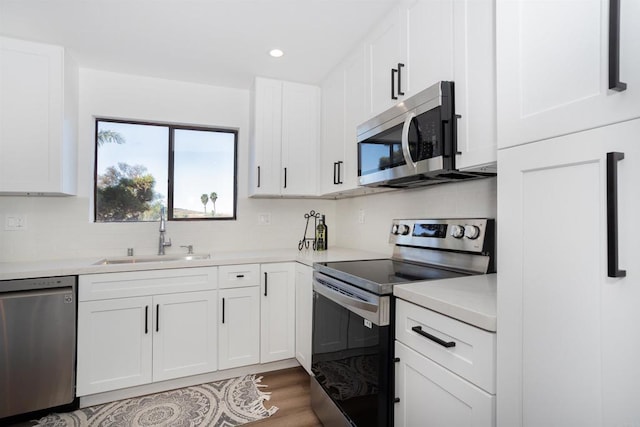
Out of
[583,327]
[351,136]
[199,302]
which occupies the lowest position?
[199,302]

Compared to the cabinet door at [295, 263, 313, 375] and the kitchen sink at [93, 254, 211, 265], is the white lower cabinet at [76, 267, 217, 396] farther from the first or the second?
the cabinet door at [295, 263, 313, 375]

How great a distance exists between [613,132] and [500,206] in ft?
1.02

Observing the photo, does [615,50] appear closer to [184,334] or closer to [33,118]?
[184,334]

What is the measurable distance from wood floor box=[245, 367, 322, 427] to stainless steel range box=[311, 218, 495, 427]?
0.30 feet

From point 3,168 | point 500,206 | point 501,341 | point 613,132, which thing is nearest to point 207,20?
point 3,168

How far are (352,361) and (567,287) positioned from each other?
3.42 ft

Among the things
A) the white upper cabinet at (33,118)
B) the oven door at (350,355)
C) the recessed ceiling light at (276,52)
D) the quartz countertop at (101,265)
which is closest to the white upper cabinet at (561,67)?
the oven door at (350,355)

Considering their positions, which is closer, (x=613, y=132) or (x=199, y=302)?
(x=613, y=132)

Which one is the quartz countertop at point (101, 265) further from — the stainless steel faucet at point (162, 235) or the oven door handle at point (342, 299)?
the oven door handle at point (342, 299)

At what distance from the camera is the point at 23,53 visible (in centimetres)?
215

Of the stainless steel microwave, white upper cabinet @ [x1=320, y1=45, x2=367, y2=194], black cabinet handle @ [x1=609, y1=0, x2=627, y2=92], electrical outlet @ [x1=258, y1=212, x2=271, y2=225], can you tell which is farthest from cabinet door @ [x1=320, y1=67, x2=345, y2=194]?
black cabinet handle @ [x1=609, y1=0, x2=627, y2=92]

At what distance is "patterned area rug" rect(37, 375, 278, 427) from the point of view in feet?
6.22

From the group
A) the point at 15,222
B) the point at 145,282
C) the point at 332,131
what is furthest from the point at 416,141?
the point at 15,222

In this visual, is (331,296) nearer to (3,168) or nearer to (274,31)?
(274,31)
